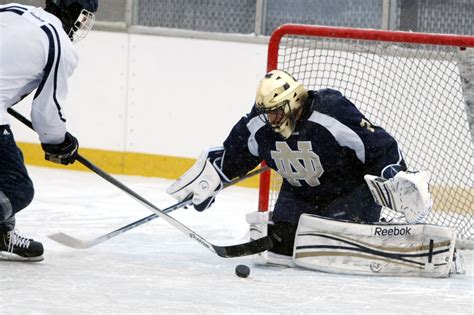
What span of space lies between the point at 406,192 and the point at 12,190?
4.35 ft

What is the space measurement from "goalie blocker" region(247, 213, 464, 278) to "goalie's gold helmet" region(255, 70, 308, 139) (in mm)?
353

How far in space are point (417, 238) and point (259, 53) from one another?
271 cm

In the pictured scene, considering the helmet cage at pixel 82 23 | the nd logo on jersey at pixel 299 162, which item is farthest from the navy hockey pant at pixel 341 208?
the helmet cage at pixel 82 23

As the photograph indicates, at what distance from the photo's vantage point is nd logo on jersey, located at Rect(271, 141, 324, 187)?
3934 mm

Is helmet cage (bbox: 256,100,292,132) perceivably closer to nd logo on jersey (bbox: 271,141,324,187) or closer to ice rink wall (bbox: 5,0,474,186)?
nd logo on jersey (bbox: 271,141,324,187)

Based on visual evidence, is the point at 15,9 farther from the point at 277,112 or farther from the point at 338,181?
the point at 338,181

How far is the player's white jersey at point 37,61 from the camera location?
3.67 m

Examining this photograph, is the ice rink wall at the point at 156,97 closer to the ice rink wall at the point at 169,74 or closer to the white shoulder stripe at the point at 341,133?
the ice rink wall at the point at 169,74

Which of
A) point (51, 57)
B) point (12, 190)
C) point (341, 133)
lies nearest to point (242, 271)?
point (341, 133)

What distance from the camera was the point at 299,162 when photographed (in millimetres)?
3971

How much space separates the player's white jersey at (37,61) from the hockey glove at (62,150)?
12cm

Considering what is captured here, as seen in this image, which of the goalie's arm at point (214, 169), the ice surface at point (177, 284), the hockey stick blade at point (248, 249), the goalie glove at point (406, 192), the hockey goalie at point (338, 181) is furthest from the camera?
the goalie's arm at point (214, 169)

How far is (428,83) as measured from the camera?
5387 millimetres

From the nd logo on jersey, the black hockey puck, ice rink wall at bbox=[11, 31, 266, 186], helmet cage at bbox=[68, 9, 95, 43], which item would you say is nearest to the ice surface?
the black hockey puck
